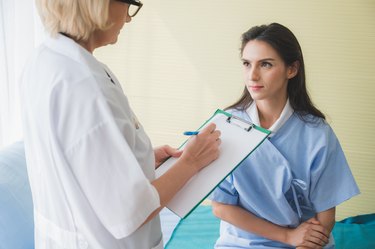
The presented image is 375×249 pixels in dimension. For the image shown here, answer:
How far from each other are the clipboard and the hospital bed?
63 cm

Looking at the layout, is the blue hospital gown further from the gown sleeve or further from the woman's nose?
the woman's nose

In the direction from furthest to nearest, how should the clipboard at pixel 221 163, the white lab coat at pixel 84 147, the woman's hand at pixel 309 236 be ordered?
the woman's hand at pixel 309 236 → the clipboard at pixel 221 163 → the white lab coat at pixel 84 147

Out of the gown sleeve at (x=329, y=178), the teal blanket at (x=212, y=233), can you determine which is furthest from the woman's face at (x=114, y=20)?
the teal blanket at (x=212, y=233)

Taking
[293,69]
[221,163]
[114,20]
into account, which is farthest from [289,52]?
[114,20]

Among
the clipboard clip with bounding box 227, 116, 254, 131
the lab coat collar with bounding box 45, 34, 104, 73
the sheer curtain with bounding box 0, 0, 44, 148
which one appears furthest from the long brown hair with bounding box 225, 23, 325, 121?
the sheer curtain with bounding box 0, 0, 44, 148

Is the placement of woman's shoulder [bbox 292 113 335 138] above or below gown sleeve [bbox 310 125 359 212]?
above

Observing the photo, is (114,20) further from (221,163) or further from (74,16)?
(221,163)

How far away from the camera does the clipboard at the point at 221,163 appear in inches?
34.1

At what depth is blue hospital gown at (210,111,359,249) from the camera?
4.01 feet

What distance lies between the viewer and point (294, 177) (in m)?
1.24

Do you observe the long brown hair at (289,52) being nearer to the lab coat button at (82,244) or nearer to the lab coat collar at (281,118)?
the lab coat collar at (281,118)

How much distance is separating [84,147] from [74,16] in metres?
0.25

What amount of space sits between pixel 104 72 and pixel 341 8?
1.69m

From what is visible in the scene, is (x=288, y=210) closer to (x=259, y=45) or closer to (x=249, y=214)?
(x=249, y=214)
